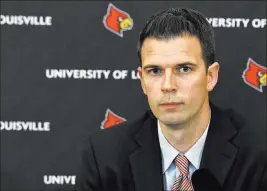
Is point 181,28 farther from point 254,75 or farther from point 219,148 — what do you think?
point 254,75

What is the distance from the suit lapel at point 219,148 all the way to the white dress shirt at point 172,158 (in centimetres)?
2

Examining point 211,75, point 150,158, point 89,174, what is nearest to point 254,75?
point 211,75

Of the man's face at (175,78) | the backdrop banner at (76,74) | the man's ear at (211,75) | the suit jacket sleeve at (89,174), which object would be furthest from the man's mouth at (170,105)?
the backdrop banner at (76,74)

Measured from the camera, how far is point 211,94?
1.70m

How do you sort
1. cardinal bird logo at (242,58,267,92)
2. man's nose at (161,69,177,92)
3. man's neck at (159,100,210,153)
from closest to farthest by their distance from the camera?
man's nose at (161,69,177,92)
man's neck at (159,100,210,153)
cardinal bird logo at (242,58,267,92)

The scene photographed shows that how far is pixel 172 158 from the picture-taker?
4.07 feet

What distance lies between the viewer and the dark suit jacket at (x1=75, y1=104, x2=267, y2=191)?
1.19 metres

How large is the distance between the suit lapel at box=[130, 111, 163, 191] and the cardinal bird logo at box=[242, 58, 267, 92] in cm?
56

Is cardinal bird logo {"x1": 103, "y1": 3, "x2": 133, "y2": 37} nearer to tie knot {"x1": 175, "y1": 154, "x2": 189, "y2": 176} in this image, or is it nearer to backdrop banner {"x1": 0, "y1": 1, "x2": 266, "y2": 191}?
backdrop banner {"x1": 0, "y1": 1, "x2": 266, "y2": 191}

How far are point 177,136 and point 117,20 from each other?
2.16 feet

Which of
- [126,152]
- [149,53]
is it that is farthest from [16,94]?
[149,53]

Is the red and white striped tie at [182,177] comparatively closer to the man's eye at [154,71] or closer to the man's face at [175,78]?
the man's face at [175,78]

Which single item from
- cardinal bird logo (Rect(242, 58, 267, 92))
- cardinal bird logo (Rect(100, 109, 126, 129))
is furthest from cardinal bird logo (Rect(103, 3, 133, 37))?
cardinal bird logo (Rect(242, 58, 267, 92))

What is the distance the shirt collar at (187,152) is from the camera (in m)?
1.23
